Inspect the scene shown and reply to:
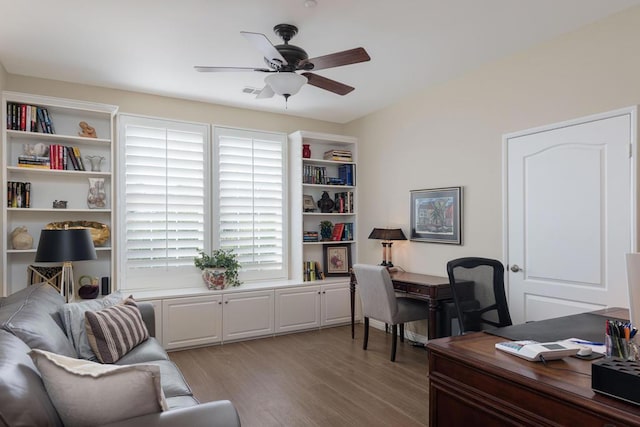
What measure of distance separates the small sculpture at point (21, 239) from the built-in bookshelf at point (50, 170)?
5cm

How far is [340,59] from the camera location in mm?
2609

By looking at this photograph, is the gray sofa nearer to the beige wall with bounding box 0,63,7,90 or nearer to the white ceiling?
the white ceiling

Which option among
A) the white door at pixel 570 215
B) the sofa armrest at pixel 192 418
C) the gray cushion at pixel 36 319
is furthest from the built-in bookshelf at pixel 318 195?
the sofa armrest at pixel 192 418

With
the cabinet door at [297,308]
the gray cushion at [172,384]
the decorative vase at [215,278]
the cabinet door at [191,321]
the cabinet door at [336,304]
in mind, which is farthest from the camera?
the cabinet door at [336,304]

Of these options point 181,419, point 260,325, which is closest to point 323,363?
point 260,325

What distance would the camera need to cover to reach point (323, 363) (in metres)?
3.83

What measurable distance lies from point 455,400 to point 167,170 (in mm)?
3880

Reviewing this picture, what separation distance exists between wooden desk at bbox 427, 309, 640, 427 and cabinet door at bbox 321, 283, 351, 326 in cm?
330

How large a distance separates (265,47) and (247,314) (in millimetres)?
3096

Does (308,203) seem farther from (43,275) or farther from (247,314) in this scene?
(43,275)

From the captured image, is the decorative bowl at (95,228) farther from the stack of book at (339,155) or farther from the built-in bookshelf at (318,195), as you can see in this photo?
the stack of book at (339,155)

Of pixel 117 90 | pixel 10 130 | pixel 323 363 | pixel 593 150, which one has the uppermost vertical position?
pixel 117 90

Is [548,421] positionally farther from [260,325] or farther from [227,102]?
[227,102]

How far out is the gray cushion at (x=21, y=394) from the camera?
116 centimetres
